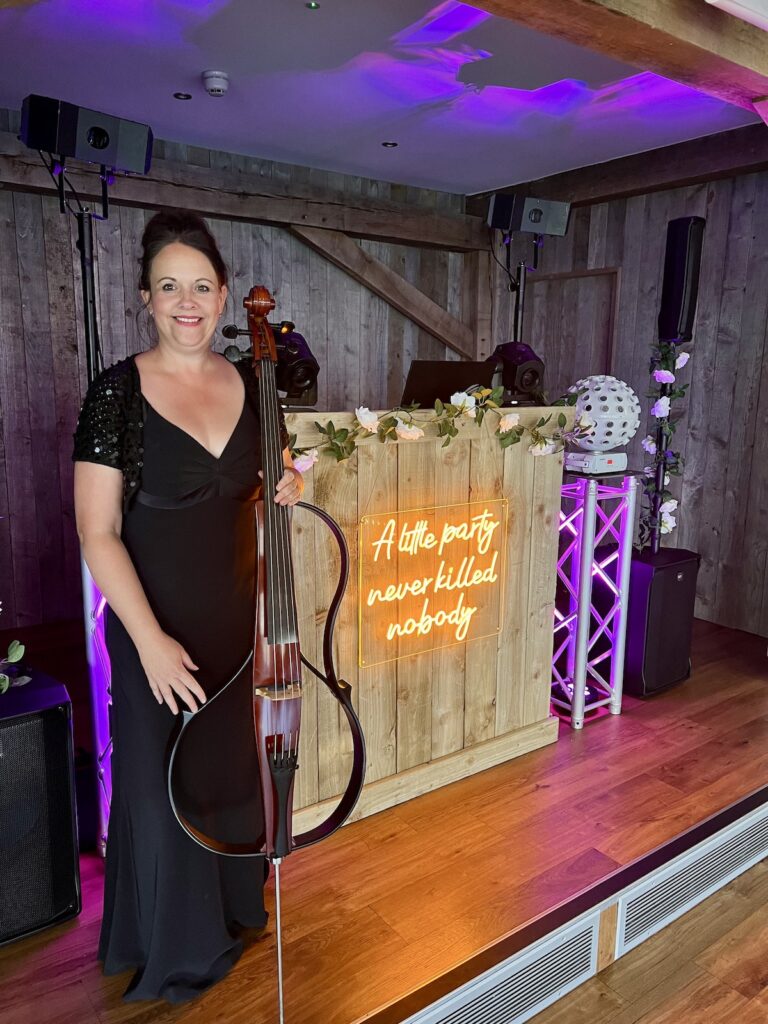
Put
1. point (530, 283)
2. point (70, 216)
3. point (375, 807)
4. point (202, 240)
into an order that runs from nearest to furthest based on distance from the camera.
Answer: point (202, 240) < point (375, 807) < point (70, 216) < point (530, 283)

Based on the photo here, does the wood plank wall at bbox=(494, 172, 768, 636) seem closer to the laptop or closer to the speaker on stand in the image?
the speaker on stand

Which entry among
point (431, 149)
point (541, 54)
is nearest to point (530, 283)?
point (431, 149)

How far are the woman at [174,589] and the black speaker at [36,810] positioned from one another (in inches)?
7.9

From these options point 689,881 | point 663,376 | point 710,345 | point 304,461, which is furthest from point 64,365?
point 689,881

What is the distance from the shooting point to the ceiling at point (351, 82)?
2.54 m

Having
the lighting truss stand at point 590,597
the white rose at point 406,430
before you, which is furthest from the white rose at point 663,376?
the white rose at point 406,430

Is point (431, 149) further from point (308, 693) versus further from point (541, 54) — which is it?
point (308, 693)

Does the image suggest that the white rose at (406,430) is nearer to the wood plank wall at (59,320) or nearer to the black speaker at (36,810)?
the black speaker at (36,810)

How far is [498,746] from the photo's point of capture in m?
2.63

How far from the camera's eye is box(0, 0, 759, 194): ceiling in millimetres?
2541

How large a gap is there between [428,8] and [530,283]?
2.46 m

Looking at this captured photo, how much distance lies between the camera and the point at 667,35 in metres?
2.05

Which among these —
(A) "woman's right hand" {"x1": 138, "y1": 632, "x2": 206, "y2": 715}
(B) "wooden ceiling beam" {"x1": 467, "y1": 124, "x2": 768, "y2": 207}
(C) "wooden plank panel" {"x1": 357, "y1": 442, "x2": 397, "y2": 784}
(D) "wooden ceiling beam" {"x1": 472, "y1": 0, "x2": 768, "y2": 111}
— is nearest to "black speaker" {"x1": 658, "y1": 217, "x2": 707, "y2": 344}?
(B) "wooden ceiling beam" {"x1": 467, "y1": 124, "x2": 768, "y2": 207}

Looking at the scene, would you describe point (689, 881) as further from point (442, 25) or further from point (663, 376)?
point (442, 25)
